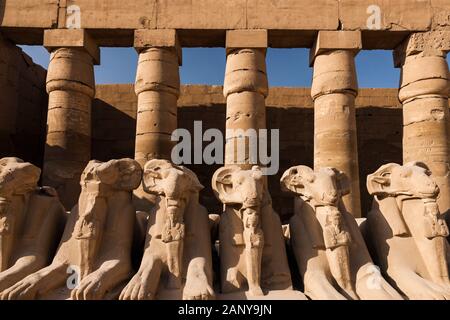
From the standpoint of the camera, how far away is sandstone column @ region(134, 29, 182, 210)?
8.94 metres

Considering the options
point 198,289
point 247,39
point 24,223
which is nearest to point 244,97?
point 247,39

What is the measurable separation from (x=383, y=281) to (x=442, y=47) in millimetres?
7087

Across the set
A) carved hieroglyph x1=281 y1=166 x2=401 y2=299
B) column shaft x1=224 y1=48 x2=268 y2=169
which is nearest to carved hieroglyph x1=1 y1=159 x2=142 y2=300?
carved hieroglyph x1=281 y1=166 x2=401 y2=299

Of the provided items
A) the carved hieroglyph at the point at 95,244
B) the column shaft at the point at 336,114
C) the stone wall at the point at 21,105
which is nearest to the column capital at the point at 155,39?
the stone wall at the point at 21,105

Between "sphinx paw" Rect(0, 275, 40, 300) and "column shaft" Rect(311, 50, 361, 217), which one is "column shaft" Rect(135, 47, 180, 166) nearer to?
"column shaft" Rect(311, 50, 361, 217)

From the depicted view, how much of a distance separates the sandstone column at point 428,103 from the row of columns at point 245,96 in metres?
0.02

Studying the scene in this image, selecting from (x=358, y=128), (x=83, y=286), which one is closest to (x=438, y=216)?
(x=83, y=286)

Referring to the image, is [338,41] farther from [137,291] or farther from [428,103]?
[137,291]

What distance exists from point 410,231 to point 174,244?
227 centimetres

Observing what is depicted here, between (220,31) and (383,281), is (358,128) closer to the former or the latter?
(220,31)

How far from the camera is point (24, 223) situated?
4.15m

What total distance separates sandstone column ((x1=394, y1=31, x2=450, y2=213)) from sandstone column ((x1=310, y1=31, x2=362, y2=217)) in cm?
113

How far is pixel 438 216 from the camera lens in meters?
3.99

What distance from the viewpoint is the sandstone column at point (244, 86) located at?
28.8 feet
